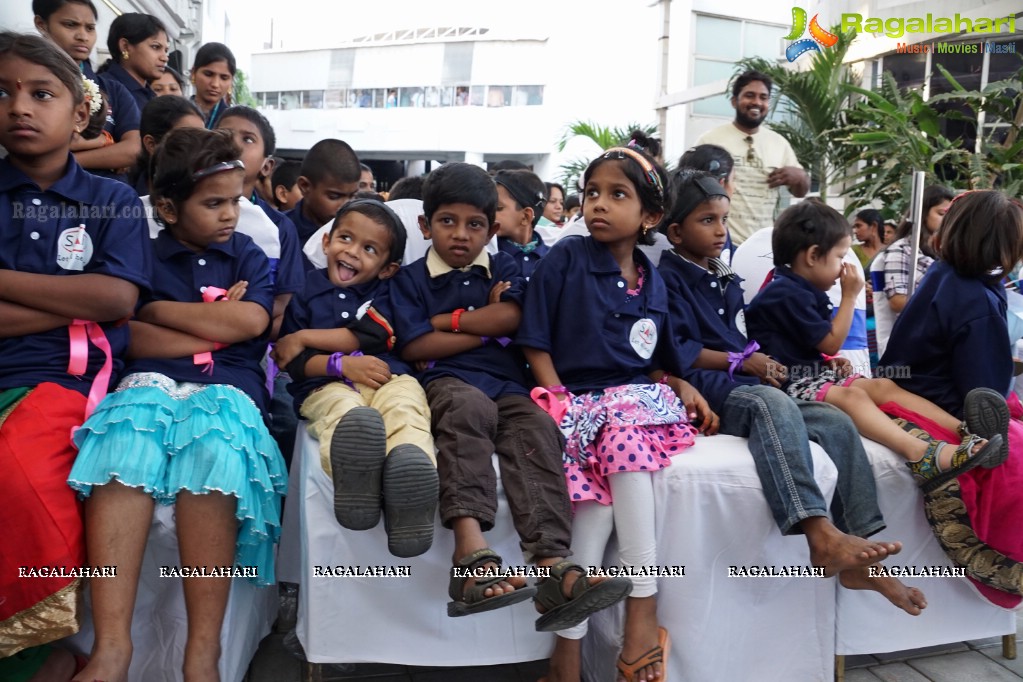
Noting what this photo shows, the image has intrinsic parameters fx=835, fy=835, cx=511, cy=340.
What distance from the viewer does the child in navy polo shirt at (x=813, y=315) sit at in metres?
2.74

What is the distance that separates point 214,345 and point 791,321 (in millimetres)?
1891

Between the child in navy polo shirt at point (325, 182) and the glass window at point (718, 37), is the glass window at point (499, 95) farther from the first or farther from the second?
the child in navy polo shirt at point (325, 182)

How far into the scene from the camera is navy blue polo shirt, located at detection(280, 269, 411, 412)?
2.61 meters

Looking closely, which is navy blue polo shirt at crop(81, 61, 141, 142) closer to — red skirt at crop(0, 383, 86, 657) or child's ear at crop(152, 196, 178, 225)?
child's ear at crop(152, 196, 178, 225)

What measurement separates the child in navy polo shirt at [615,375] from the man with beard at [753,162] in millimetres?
1880

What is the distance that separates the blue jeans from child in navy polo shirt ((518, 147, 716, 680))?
0.15m

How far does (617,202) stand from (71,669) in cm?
196

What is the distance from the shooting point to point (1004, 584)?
2.51 metres

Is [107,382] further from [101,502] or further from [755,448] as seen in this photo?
[755,448]

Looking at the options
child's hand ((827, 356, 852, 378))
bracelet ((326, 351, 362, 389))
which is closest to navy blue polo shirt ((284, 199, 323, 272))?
bracelet ((326, 351, 362, 389))

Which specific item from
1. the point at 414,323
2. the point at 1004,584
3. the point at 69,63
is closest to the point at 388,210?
the point at 414,323

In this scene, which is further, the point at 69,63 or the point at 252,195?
the point at 252,195

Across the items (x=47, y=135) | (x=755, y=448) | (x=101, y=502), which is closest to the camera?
(x=101, y=502)

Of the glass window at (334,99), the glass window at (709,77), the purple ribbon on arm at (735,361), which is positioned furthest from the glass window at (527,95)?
the purple ribbon on arm at (735,361)
